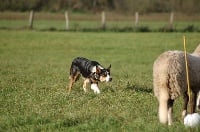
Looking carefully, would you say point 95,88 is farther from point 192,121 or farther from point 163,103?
point 192,121

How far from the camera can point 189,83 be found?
11289 millimetres

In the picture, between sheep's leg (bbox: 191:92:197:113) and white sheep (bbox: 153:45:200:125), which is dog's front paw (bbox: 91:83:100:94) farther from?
white sheep (bbox: 153:45:200:125)

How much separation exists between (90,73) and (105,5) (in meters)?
51.5

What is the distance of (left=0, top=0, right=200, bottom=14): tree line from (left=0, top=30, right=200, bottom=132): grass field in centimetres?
2717

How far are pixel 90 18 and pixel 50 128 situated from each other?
45408mm

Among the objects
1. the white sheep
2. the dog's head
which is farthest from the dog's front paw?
the white sheep

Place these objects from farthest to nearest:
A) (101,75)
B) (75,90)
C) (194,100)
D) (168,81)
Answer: (75,90), (101,75), (194,100), (168,81)

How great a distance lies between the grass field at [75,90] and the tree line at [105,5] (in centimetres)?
2717

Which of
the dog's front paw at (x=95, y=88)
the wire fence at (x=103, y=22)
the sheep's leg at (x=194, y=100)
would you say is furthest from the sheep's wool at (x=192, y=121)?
the wire fence at (x=103, y=22)

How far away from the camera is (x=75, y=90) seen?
50.6ft

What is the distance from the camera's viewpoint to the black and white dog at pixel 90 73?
49.4ft

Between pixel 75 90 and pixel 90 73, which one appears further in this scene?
pixel 75 90

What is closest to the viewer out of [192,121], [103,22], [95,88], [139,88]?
[192,121]


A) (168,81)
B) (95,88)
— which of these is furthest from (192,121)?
(95,88)
